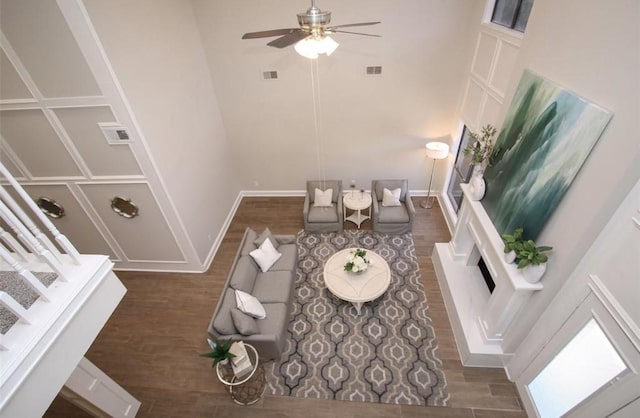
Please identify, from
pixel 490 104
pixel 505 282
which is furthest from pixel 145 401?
pixel 490 104

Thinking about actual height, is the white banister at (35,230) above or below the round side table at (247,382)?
above

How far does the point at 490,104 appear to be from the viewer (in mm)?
3943

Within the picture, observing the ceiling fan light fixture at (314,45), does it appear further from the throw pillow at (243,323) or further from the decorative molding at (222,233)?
the decorative molding at (222,233)

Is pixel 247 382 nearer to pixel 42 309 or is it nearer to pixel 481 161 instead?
pixel 42 309

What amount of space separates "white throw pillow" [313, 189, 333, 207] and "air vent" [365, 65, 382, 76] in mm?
2218

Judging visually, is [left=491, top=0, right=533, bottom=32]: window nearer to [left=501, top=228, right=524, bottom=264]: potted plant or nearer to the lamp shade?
the lamp shade

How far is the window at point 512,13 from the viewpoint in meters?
3.35

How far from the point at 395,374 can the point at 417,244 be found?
92.7 inches

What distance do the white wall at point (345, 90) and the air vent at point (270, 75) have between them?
8 cm

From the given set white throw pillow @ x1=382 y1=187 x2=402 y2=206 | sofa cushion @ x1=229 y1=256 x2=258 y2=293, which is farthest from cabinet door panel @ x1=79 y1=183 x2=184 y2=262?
white throw pillow @ x1=382 y1=187 x2=402 y2=206

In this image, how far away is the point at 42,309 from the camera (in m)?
1.70

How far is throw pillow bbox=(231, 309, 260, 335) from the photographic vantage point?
3.34m

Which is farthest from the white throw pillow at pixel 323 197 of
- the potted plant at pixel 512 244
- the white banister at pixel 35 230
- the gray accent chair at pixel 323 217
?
the white banister at pixel 35 230

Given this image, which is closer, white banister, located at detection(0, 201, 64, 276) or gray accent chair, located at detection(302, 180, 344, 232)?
white banister, located at detection(0, 201, 64, 276)
